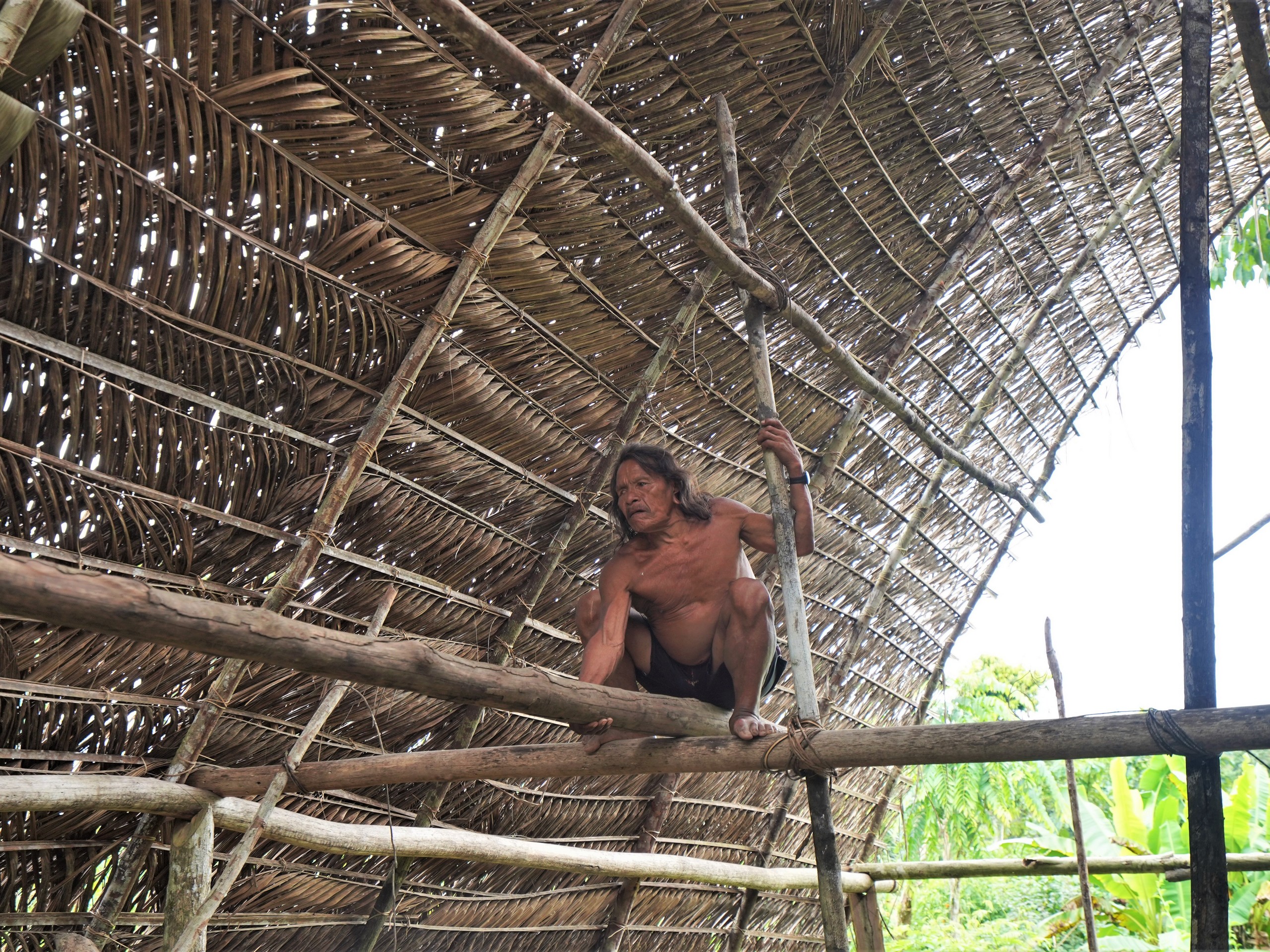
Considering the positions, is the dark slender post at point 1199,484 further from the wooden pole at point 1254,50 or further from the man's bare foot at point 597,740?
the man's bare foot at point 597,740

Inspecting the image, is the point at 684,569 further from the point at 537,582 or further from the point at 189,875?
the point at 189,875

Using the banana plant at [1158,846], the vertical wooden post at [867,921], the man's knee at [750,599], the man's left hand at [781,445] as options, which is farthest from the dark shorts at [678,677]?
the banana plant at [1158,846]

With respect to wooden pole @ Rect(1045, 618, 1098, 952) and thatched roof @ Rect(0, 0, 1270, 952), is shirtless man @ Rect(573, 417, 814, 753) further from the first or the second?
wooden pole @ Rect(1045, 618, 1098, 952)

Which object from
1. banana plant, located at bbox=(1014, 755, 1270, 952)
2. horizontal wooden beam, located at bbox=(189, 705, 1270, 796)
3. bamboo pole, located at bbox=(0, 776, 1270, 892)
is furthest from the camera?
banana plant, located at bbox=(1014, 755, 1270, 952)

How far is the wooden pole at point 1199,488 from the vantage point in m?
1.94

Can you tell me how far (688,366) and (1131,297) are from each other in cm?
358

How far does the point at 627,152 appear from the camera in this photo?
2734 mm

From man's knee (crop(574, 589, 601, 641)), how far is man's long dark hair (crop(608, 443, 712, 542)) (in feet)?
0.81

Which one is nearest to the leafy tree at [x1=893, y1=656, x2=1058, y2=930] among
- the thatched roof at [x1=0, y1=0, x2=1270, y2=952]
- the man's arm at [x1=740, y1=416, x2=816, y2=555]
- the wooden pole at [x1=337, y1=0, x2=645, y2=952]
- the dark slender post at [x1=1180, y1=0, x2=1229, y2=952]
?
the thatched roof at [x1=0, y1=0, x2=1270, y2=952]

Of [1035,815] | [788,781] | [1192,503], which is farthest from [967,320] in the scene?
[1035,815]

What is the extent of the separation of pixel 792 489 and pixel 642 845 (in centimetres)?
271

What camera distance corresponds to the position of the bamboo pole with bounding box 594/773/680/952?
4.82 meters

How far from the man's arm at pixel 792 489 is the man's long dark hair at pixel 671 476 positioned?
0.19 metres

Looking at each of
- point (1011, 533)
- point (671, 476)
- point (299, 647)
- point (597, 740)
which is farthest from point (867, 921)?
point (299, 647)
